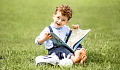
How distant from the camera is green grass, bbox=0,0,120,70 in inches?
178

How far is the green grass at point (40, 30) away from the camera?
4.51m

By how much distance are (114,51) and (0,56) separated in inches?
99.8

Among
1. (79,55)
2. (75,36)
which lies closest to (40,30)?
(75,36)

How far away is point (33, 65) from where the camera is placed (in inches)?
168

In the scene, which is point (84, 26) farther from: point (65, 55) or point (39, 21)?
point (65, 55)

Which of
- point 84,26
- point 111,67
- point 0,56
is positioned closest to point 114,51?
point 111,67

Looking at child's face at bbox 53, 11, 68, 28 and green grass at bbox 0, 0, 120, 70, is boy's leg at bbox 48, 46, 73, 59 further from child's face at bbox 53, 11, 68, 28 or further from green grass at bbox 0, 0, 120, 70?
child's face at bbox 53, 11, 68, 28

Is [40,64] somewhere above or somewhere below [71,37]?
below

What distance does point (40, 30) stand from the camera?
8.77 m

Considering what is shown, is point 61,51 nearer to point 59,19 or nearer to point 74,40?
point 74,40

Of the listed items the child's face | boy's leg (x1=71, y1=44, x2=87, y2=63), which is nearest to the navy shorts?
boy's leg (x1=71, y1=44, x2=87, y2=63)

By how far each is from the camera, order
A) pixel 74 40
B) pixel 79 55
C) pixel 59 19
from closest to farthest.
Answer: pixel 79 55 → pixel 59 19 → pixel 74 40

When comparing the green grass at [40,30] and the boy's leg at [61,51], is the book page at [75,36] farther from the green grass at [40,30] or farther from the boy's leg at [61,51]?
the green grass at [40,30]

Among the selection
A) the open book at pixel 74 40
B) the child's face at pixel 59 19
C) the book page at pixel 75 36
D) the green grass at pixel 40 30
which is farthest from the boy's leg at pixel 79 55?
the child's face at pixel 59 19
